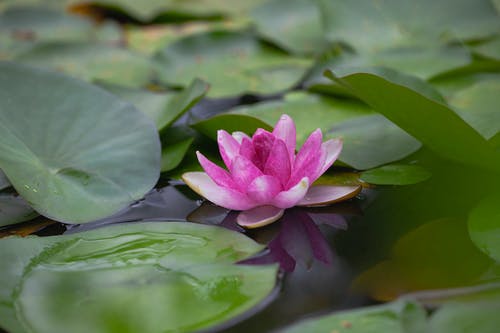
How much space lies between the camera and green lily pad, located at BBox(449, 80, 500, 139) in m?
1.15

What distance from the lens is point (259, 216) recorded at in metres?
1.01

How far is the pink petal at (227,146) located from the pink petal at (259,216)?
0.10 metres

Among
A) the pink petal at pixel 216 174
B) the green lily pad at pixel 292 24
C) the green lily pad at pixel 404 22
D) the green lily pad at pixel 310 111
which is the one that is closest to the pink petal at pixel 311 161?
the pink petal at pixel 216 174

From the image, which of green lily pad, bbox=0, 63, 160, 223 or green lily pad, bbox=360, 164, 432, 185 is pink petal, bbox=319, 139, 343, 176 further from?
green lily pad, bbox=0, 63, 160, 223

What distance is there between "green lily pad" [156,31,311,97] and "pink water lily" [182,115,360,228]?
60cm

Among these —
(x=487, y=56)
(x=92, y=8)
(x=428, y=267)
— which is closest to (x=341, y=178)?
(x=428, y=267)

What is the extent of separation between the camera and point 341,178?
113 centimetres

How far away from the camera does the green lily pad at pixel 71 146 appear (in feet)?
3.42

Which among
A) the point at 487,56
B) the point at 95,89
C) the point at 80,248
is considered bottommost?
the point at 80,248

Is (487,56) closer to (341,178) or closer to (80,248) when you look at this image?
(341,178)

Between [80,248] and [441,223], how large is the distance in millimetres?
604

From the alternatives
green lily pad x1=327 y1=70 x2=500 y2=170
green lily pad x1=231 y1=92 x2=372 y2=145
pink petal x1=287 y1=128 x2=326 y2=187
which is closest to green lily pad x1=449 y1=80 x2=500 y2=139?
green lily pad x1=327 y1=70 x2=500 y2=170

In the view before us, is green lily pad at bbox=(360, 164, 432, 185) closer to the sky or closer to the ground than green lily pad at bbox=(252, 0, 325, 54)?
closer to the ground

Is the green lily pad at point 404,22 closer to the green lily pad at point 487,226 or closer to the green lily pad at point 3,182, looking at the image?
the green lily pad at point 487,226
